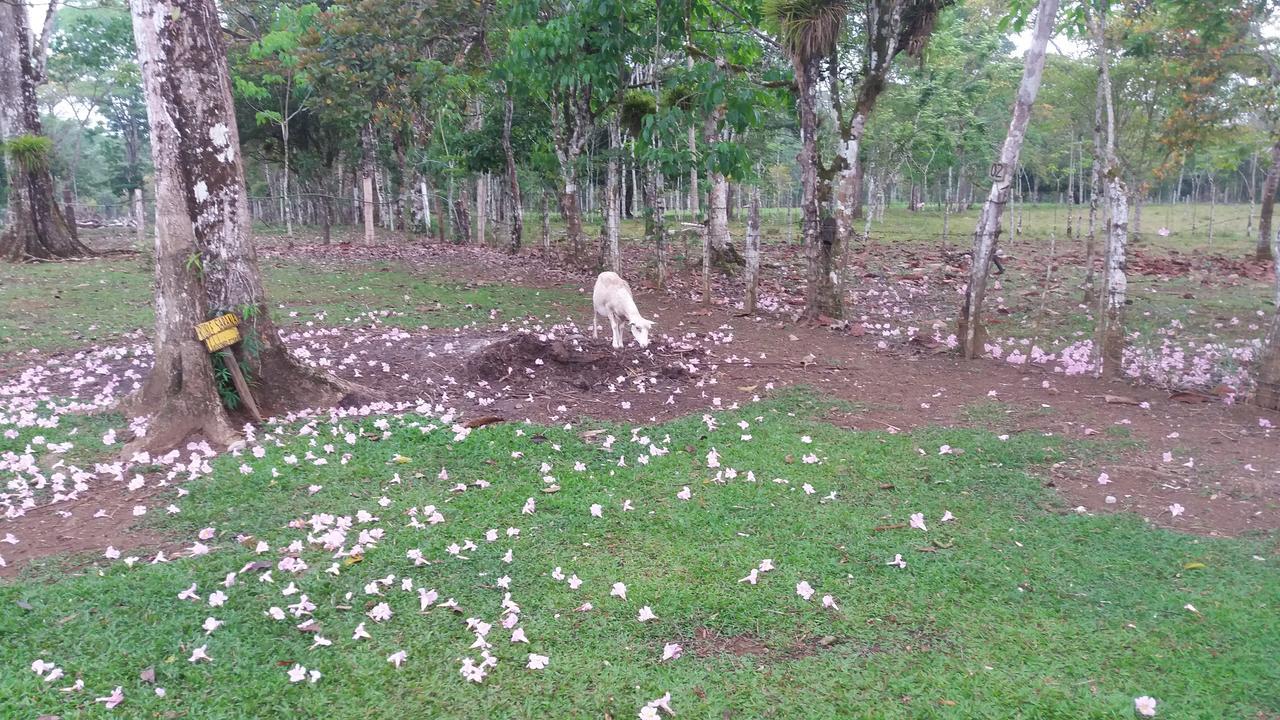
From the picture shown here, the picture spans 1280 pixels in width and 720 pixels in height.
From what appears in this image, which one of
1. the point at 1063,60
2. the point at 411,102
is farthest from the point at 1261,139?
the point at 411,102

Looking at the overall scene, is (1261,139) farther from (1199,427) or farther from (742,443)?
(742,443)

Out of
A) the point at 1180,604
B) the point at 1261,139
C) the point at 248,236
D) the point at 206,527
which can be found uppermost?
the point at 1261,139

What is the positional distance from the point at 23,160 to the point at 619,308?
48.2 ft

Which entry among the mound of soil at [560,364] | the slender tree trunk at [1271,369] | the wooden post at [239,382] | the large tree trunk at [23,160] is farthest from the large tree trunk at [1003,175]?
the large tree trunk at [23,160]

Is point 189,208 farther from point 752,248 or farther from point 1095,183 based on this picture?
point 1095,183

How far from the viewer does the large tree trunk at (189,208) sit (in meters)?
5.89

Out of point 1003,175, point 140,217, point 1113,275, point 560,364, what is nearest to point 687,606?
point 560,364

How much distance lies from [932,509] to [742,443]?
5.63 feet

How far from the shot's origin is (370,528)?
4855 millimetres

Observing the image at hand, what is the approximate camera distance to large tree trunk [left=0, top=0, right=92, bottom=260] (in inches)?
631

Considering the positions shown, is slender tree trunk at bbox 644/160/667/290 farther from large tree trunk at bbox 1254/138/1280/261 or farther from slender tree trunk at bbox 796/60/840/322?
large tree trunk at bbox 1254/138/1280/261

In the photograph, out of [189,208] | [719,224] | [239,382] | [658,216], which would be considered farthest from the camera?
[719,224]

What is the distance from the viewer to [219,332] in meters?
6.21

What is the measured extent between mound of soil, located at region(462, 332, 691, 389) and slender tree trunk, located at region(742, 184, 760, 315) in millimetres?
3747
